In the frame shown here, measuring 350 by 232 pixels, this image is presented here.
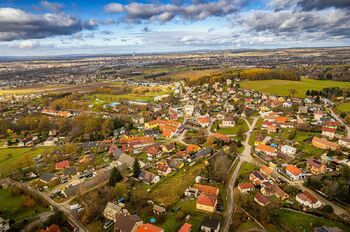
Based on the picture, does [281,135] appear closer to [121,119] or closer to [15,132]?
[121,119]

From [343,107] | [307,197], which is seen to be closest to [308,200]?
[307,197]

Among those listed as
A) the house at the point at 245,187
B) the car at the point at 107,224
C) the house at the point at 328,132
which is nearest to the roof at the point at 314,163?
the house at the point at 245,187

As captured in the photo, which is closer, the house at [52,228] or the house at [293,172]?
the house at [52,228]

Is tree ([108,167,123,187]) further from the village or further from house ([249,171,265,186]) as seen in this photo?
house ([249,171,265,186])

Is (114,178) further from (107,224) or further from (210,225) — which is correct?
(210,225)

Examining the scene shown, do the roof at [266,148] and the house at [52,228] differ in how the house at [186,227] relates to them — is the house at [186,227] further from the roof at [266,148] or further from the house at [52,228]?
the roof at [266,148]
